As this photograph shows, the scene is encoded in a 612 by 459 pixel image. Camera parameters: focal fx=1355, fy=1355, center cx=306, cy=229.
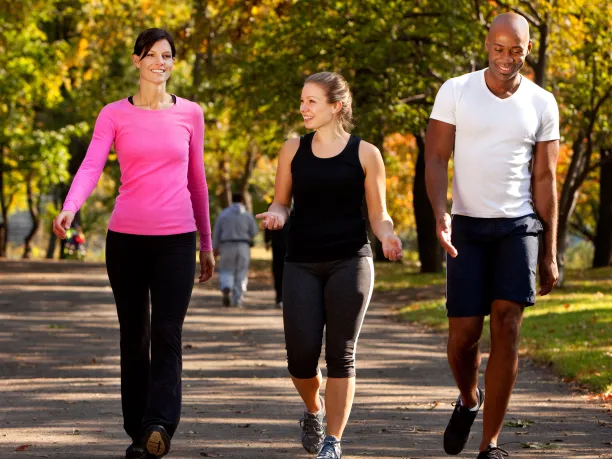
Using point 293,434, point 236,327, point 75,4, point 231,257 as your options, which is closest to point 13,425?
point 293,434

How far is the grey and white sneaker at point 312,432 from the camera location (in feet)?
22.8

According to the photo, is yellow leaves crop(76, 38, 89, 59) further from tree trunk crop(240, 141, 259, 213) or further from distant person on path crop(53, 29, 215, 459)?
tree trunk crop(240, 141, 259, 213)

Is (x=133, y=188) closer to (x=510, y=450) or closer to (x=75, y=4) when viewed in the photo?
(x=510, y=450)

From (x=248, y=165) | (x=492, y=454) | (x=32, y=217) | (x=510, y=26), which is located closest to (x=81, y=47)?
(x=510, y=26)

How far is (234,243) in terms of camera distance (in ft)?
70.8

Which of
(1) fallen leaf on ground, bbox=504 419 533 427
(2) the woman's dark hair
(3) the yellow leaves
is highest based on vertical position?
(3) the yellow leaves

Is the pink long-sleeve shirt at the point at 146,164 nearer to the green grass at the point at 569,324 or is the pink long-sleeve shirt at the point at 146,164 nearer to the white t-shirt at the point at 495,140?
the white t-shirt at the point at 495,140

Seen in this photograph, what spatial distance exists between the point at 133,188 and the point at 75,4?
113 ft

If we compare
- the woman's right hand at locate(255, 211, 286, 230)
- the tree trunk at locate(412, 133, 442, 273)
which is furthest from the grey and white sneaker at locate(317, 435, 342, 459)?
the tree trunk at locate(412, 133, 442, 273)

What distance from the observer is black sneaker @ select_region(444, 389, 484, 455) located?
687 centimetres

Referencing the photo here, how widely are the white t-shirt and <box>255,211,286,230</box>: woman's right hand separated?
883 millimetres

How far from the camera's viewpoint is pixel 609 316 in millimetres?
16625

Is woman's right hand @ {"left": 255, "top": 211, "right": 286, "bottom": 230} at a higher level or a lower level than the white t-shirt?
lower

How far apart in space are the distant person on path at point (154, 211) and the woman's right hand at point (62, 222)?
31cm
